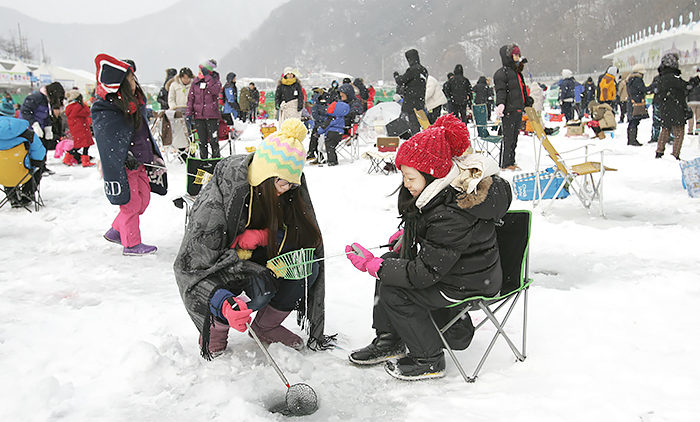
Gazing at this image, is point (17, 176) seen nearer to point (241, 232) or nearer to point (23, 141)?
point (23, 141)

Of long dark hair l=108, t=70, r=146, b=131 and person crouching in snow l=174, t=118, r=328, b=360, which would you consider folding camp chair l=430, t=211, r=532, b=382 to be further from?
long dark hair l=108, t=70, r=146, b=131

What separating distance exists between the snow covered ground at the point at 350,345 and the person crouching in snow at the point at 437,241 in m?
0.28

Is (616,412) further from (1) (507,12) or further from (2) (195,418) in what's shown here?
(1) (507,12)

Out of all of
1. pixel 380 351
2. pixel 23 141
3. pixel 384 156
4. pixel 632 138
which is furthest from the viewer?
pixel 632 138

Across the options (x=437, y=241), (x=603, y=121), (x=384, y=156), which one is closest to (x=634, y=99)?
(x=603, y=121)

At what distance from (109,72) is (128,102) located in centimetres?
29

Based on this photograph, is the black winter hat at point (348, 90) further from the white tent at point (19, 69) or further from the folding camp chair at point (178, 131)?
the white tent at point (19, 69)

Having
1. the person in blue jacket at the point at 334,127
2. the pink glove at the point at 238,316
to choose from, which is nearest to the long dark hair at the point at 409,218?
the pink glove at the point at 238,316

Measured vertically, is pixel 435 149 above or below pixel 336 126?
below

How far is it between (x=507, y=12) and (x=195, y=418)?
92.7m

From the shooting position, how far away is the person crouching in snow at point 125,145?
4.16 metres

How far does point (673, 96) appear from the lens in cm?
830

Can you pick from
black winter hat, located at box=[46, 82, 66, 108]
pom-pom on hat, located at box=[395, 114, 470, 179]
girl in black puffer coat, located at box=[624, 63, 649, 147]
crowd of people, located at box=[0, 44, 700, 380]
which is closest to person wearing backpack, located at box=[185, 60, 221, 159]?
black winter hat, located at box=[46, 82, 66, 108]

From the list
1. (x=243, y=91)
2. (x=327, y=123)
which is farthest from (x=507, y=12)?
(x=327, y=123)
